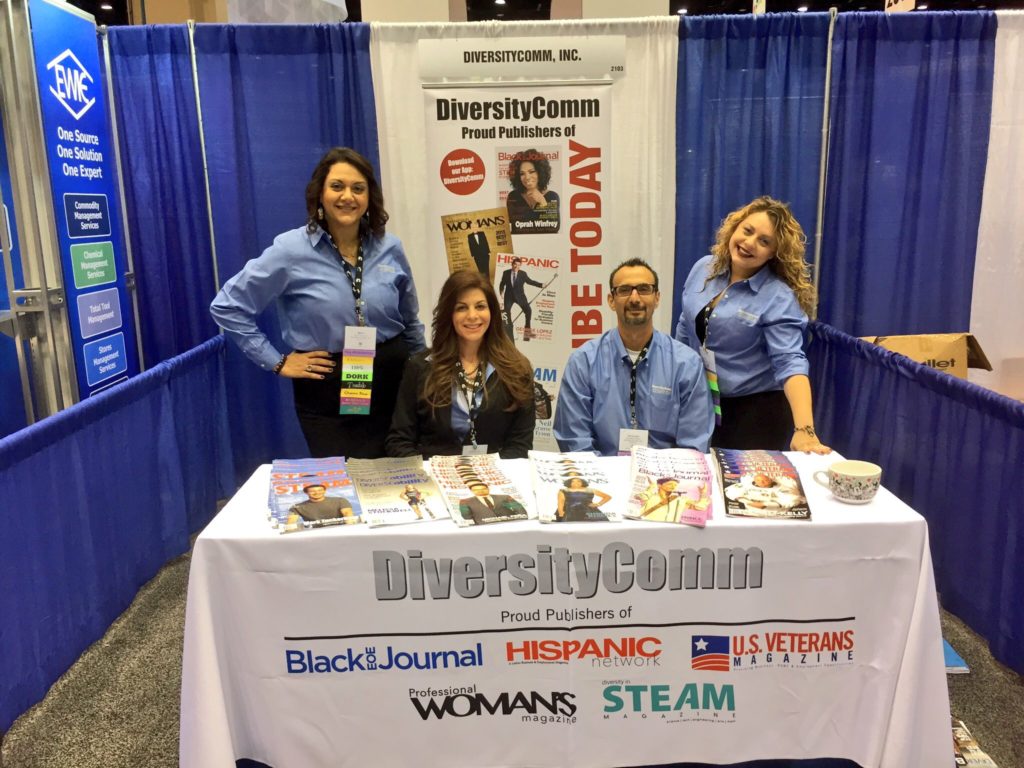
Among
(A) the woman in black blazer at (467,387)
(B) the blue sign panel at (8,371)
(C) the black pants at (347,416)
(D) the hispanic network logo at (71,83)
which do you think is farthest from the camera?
(B) the blue sign panel at (8,371)

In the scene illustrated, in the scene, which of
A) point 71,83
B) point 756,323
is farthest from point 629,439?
point 71,83

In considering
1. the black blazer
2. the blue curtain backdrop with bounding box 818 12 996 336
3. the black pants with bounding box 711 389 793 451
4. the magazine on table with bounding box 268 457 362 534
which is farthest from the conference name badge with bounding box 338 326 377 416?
the blue curtain backdrop with bounding box 818 12 996 336

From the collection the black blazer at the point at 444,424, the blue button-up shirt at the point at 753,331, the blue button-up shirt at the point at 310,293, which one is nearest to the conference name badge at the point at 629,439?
the black blazer at the point at 444,424

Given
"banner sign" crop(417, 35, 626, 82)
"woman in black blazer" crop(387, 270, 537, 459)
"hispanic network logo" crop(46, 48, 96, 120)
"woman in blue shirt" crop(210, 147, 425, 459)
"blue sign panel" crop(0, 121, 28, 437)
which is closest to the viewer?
"woman in black blazer" crop(387, 270, 537, 459)

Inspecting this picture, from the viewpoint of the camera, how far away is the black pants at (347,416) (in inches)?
108

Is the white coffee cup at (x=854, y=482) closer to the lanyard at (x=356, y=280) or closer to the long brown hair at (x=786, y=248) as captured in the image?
the long brown hair at (x=786, y=248)

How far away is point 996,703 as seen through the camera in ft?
7.23

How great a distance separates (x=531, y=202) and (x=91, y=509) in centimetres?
230

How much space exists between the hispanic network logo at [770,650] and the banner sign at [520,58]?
2.76 m

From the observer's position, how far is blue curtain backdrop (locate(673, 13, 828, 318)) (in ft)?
11.9

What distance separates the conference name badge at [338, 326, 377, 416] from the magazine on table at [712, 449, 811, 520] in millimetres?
1201

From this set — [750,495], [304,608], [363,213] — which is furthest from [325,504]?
[363,213]

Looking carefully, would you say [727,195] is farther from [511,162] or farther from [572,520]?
[572,520]

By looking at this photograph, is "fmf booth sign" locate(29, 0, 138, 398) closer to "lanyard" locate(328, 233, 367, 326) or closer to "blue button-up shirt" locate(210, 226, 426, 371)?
"blue button-up shirt" locate(210, 226, 426, 371)
